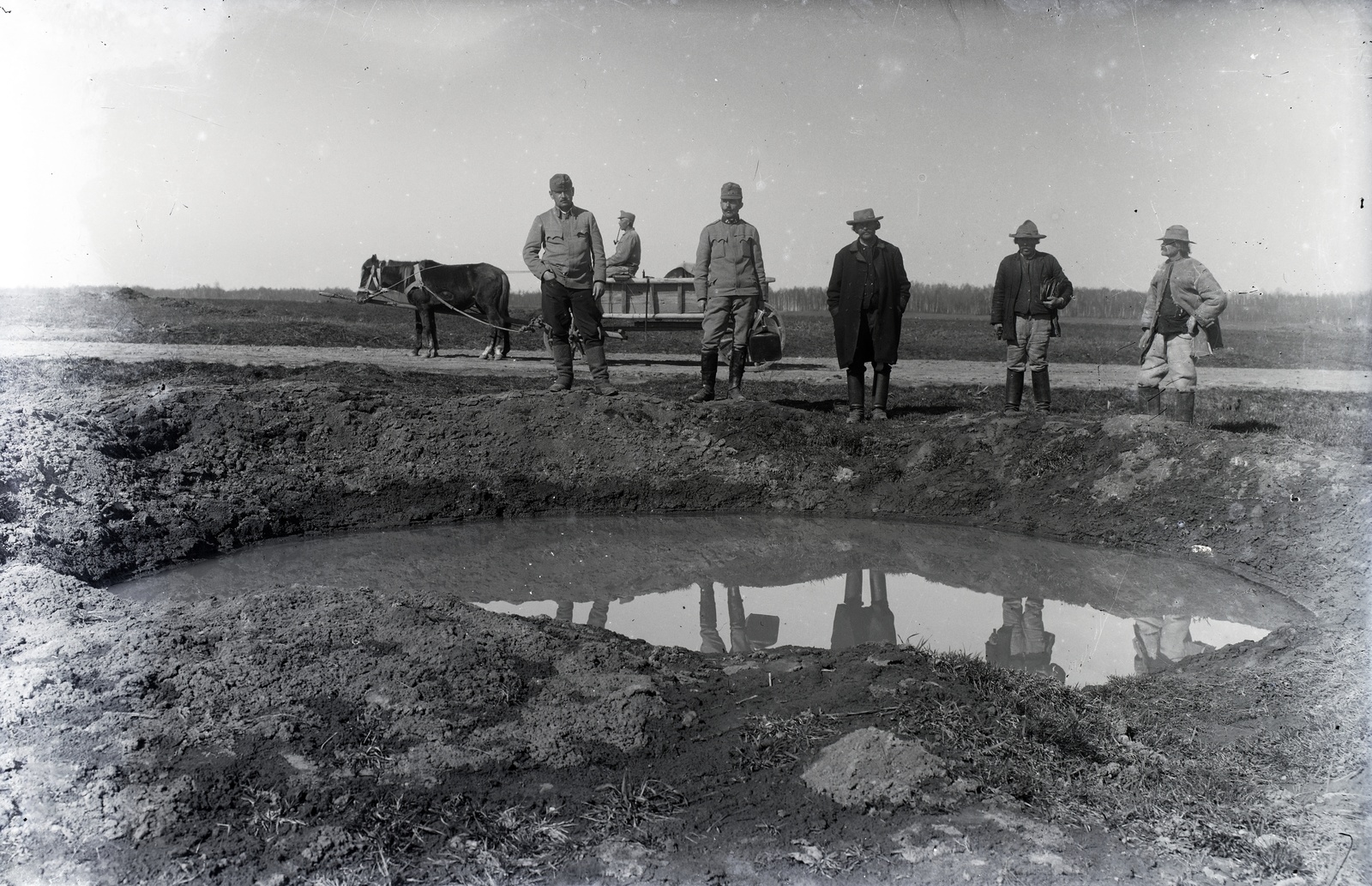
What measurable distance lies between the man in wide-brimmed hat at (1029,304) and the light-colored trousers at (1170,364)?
30.5 inches

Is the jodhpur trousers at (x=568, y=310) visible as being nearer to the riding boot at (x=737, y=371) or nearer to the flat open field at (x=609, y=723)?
the riding boot at (x=737, y=371)

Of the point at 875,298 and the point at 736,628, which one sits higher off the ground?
the point at 875,298

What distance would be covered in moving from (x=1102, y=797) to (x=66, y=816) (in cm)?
311

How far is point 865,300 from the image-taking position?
8719 millimetres

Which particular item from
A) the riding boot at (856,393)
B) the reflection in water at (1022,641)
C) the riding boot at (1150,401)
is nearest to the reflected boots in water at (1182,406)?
the riding boot at (1150,401)

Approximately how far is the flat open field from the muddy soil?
1 centimetres

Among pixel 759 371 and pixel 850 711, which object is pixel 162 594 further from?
pixel 759 371

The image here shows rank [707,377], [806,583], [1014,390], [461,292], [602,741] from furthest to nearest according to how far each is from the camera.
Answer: [461,292] → [707,377] → [1014,390] → [806,583] → [602,741]

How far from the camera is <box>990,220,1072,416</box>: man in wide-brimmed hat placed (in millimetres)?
8680

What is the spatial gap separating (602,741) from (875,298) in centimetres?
595

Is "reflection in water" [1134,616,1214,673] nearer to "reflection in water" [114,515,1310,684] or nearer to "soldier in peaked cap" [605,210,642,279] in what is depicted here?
"reflection in water" [114,515,1310,684]

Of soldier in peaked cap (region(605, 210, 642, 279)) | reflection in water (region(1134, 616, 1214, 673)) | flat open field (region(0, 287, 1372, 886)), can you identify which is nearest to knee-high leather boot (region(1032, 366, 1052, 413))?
flat open field (region(0, 287, 1372, 886))

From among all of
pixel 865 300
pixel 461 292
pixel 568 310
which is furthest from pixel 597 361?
pixel 461 292

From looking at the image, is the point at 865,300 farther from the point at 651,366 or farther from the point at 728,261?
the point at 651,366
